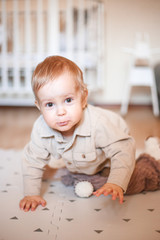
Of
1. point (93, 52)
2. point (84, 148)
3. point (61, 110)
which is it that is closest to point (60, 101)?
point (61, 110)

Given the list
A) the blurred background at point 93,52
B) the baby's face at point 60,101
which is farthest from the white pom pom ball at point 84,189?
the blurred background at point 93,52

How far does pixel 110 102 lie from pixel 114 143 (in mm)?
2675

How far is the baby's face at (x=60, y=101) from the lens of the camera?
28.0 inches

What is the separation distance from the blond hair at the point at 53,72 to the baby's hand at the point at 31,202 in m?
0.31

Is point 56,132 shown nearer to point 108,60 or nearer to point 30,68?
point 30,68

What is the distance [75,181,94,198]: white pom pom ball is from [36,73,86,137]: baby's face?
8.6 inches

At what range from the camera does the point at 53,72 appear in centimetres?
72

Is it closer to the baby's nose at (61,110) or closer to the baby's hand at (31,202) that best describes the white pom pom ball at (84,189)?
the baby's hand at (31,202)

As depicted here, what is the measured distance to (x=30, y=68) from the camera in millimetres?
2516

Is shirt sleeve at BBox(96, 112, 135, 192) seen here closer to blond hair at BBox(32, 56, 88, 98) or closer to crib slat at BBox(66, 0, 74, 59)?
blond hair at BBox(32, 56, 88, 98)

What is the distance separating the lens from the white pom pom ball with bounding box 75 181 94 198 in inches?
33.3

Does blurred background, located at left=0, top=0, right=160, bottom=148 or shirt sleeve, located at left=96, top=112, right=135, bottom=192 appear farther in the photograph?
blurred background, located at left=0, top=0, right=160, bottom=148

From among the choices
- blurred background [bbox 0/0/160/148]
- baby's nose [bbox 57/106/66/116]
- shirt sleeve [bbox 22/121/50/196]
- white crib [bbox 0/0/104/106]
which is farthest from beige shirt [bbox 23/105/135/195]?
white crib [bbox 0/0/104/106]

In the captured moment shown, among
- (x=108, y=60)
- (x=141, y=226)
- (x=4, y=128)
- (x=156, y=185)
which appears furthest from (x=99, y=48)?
(x=141, y=226)
